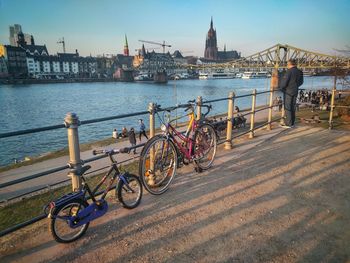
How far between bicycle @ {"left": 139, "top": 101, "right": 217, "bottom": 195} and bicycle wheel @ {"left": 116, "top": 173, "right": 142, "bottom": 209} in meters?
0.12

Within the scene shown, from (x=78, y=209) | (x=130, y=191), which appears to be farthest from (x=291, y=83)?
(x=78, y=209)

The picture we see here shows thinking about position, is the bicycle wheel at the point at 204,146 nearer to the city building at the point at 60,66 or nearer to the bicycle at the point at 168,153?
the bicycle at the point at 168,153

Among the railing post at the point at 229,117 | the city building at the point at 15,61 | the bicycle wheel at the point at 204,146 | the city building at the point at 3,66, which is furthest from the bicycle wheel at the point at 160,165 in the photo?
the city building at the point at 3,66

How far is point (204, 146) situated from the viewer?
17.3ft

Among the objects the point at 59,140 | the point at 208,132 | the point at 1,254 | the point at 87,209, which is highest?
the point at 208,132

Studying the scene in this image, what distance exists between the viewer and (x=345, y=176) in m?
4.76

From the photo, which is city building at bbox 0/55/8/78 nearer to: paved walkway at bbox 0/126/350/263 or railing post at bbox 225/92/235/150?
railing post at bbox 225/92/235/150

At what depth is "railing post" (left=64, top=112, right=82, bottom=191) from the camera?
312cm

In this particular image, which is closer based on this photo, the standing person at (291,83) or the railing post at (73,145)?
the railing post at (73,145)

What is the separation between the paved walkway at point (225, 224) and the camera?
276 cm

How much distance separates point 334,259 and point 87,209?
2.73 metres

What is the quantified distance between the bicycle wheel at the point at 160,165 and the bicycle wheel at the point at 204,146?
2.27 ft

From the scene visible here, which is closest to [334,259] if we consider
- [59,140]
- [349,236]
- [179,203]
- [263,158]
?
[349,236]

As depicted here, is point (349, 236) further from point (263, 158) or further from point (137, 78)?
point (137, 78)
